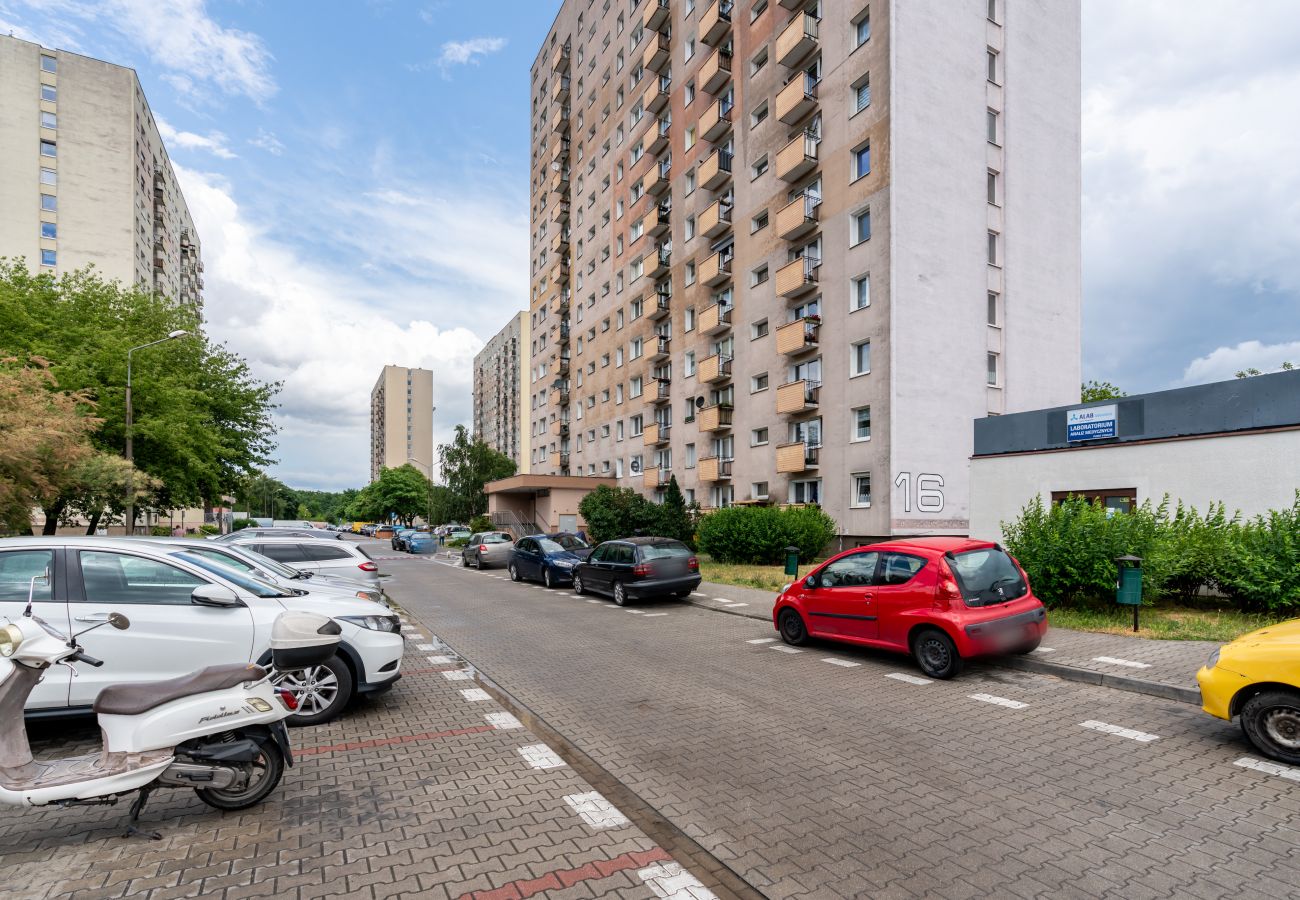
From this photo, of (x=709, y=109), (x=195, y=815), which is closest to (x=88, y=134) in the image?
(x=709, y=109)

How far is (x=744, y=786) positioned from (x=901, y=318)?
68.9 ft

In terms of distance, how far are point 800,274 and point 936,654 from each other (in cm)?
2089

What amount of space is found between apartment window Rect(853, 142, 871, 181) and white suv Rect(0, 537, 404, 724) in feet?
80.2

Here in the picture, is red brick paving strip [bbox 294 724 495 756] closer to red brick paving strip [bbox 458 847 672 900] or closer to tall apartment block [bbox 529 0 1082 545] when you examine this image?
red brick paving strip [bbox 458 847 672 900]

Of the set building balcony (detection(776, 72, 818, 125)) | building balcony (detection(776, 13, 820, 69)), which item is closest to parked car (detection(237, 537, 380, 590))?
building balcony (detection(776, 72, 818, 125))

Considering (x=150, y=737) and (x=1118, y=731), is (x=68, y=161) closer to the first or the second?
(x=150, y=737)

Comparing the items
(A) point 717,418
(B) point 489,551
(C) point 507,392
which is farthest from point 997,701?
(C) point 507,392

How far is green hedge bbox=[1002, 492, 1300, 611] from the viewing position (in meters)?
9.12

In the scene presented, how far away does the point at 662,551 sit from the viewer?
48.0 feet

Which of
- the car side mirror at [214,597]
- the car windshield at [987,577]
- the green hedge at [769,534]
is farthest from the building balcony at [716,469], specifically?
the car side mirror at [214,597]

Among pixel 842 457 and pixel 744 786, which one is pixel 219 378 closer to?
pixel 842 457

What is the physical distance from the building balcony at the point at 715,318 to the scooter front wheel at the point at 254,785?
29.3 meters

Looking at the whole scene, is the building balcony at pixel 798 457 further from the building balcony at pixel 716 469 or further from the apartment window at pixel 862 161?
the apartment window at pixel 862 161

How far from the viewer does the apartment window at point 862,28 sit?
957 inches
